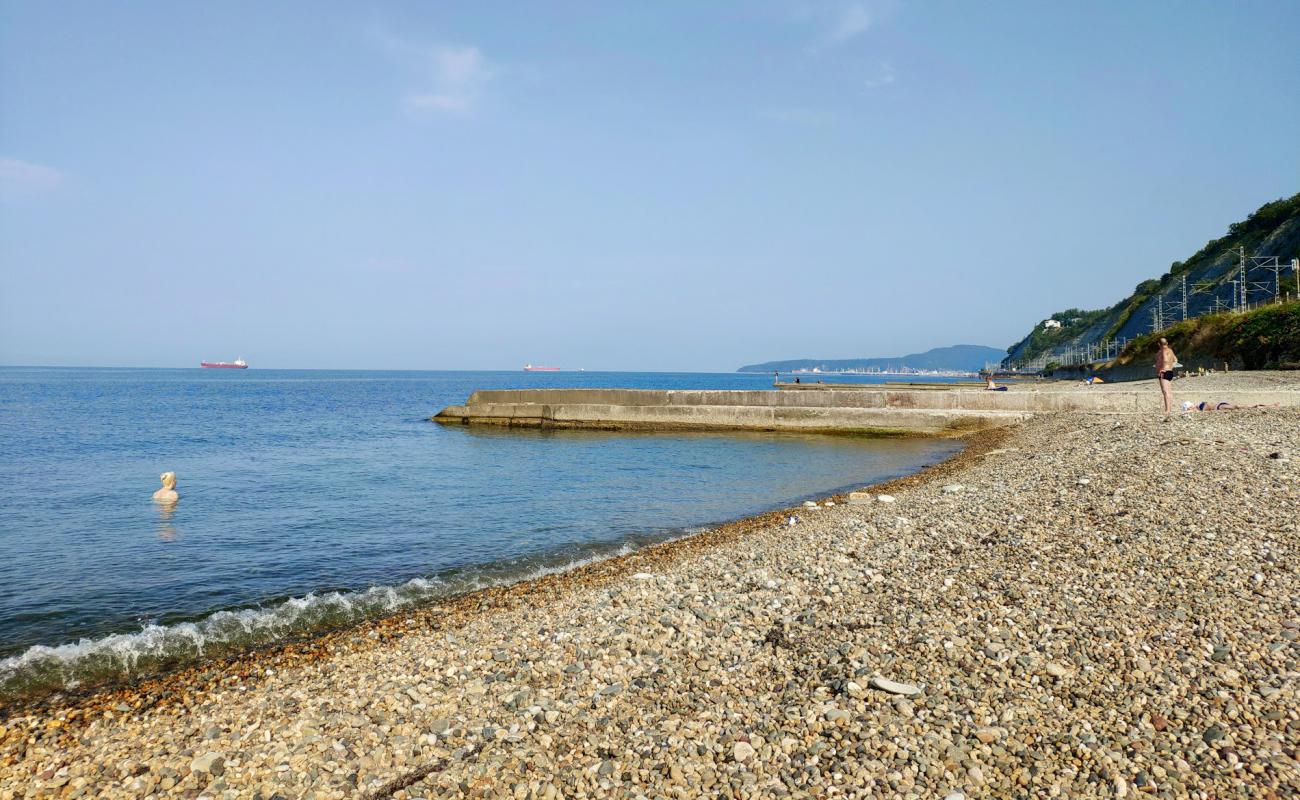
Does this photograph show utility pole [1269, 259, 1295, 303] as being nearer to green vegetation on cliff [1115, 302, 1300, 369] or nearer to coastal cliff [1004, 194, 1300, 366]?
coastal cliff [1004, 194, 1300, 366]

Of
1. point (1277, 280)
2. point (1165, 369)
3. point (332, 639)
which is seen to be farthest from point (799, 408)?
point (1277, 280)

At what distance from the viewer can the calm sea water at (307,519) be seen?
8.45 meters

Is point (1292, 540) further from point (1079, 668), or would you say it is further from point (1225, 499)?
point (1079, 668)

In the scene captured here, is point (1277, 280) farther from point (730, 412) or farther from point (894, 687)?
point (894, 687)

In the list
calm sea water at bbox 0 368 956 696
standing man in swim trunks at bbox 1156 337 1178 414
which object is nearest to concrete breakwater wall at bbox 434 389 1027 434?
calm sea water at bbox 0 368 956 696

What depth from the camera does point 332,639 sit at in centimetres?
751

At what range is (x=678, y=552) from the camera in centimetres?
1091

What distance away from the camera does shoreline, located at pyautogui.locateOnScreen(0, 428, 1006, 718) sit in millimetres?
6141

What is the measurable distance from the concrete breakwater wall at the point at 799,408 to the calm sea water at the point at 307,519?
2002 mm

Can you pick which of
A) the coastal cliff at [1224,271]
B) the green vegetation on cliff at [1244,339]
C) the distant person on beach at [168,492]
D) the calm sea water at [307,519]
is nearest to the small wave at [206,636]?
the calm sea water at [307,519]

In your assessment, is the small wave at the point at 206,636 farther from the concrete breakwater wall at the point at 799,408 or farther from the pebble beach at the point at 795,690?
the concrete breakwater wall at the point at 799,408

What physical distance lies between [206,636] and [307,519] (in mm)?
6882

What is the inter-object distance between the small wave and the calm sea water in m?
0.03

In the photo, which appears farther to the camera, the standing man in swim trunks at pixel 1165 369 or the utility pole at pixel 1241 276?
the utility pole at pixel 1241 276
